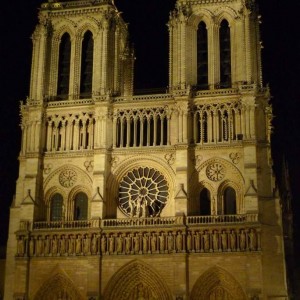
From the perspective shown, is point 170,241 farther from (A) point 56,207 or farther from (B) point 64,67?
(B) point 64,67

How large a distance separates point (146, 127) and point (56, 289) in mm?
10616

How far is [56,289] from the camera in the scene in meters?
37.1

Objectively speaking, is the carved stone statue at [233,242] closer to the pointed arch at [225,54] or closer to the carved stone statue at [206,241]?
the carved stone statue at [206,241]

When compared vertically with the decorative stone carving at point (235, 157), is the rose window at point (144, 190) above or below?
below

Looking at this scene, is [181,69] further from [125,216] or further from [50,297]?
[50,297]

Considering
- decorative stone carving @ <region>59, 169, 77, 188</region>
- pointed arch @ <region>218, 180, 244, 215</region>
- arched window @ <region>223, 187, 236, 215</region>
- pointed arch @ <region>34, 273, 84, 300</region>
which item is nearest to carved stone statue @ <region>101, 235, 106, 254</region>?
pointed arch @ <region>34, 273, 84, 300</region>

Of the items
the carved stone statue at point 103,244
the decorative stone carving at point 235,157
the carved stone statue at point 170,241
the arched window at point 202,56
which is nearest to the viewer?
the carved stone statue at point 170,241

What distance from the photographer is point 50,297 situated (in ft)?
122

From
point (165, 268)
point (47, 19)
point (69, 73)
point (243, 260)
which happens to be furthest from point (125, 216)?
point (47, 19)

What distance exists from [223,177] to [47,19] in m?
15.3

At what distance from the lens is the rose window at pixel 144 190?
3809cm

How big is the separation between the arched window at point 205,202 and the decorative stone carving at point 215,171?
0.83 m

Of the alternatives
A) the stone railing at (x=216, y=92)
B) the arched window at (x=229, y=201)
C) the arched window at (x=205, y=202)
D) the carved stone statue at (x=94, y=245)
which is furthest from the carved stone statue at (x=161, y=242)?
the stone railing at (x=216, y=92)

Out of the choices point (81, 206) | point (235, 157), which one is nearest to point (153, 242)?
point (81, 206)
